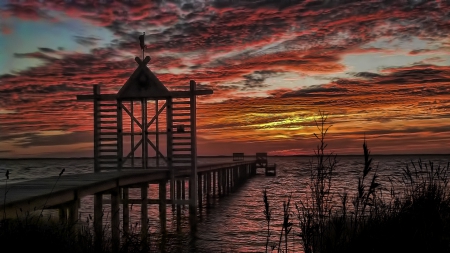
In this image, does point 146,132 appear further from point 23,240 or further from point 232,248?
point 23,240

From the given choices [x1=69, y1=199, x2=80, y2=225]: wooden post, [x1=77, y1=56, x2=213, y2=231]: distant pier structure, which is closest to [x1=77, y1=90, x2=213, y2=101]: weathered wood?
[x1=77, y1=56, x2=213, y2=231]: distant pier structure

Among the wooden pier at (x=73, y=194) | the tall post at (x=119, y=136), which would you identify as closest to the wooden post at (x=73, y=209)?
the wooden pier at (x=73, y=194)

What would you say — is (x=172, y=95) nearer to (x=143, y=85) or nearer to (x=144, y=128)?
(x=143, y=85)

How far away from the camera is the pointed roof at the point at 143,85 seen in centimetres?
1759

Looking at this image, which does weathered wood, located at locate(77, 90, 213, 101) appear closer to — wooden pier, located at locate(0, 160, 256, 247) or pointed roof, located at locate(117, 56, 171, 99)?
pointed roof, located at locate(117, 56, 171, 99)

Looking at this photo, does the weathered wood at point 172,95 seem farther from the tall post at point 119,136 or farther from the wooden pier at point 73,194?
the wooden pier at point 73,194

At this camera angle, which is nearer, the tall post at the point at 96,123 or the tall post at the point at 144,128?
the tall post at the point at 144,128

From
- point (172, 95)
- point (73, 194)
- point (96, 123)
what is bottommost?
point (73, 194)

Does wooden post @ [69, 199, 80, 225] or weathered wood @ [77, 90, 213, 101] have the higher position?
weathered wood @ [77, 90, 213, 101]

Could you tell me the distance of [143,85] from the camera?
17703 millimetres

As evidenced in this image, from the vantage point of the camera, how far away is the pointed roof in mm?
17594

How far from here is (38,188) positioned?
30.9ft

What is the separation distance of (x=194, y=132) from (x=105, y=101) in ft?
11.8

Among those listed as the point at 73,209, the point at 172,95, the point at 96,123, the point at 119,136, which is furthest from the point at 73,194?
the point at 96,123
